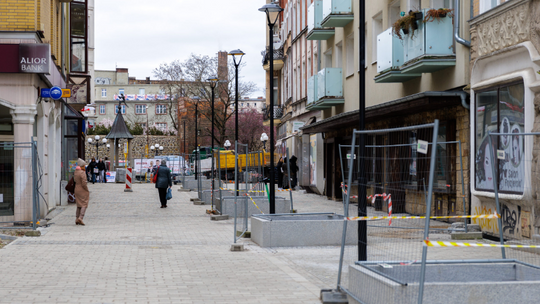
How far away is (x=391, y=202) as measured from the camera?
27.0ft

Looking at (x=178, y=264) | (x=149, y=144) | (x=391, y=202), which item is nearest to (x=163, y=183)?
(x=178, y=264)

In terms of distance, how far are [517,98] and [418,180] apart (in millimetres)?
6189

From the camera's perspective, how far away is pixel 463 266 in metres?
6.95

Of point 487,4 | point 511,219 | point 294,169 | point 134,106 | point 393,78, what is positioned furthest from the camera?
point 134,106

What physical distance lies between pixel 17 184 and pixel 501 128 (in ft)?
35.0

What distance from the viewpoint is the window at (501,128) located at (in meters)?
11.6

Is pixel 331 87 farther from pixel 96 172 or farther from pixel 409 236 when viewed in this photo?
pixel 96 172

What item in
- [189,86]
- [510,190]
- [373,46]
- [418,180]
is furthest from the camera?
[189,86]

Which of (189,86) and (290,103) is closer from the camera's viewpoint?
(290,103)

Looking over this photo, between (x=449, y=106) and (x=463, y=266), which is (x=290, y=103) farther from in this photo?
(x=463, y=266)

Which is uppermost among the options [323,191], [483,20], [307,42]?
[307,42]

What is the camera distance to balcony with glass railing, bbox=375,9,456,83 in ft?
52.3

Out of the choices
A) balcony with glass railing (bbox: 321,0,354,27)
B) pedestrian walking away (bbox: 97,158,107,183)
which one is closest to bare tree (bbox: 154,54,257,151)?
pedestrian walking away (bbox: 97,158,107,183)

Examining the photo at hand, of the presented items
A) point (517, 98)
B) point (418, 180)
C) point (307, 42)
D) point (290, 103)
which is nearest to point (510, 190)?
point (517, 98)
